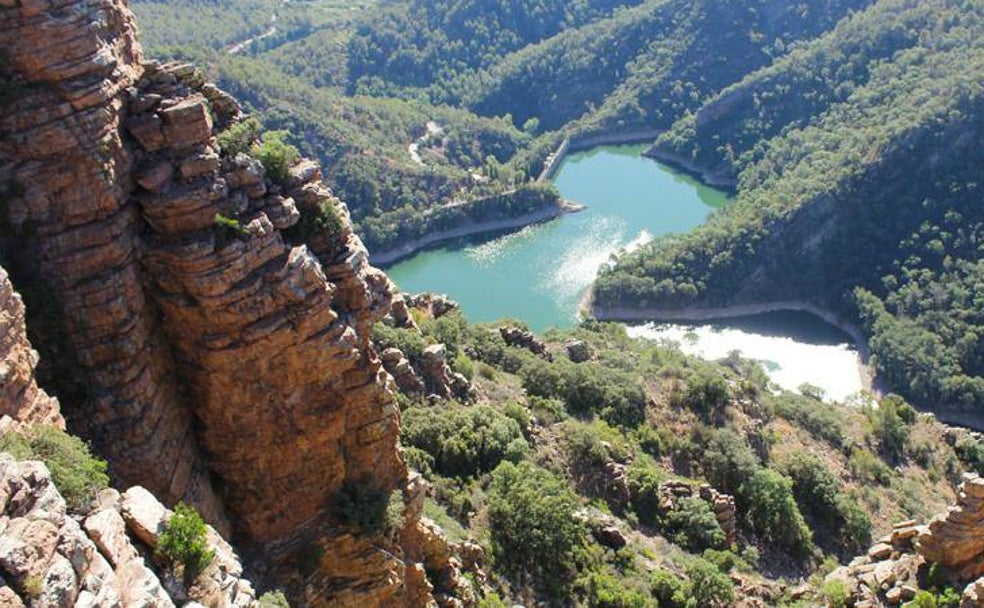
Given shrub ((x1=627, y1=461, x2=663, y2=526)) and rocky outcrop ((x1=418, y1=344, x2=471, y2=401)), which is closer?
shrub ((x1=627, y1=461, x2=663, y2=526))

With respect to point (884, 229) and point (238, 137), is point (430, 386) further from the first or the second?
point (884, 229)

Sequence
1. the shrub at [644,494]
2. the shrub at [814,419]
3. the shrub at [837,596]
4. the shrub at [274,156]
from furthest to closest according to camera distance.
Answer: the shrub at [814,419], the shrub at [644,494], the shrub at [837,596], the shrub at [274,156]

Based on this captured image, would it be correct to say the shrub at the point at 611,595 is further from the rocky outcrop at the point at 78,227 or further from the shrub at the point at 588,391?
the shrub at the point at 588,391

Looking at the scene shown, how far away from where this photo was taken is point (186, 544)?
647 inches

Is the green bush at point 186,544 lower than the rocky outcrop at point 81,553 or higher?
lower

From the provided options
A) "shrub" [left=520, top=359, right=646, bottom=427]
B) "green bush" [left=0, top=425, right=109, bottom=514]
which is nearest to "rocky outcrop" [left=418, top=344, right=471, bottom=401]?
"shrub" [left=520, top=359, right=646, bottom=427]

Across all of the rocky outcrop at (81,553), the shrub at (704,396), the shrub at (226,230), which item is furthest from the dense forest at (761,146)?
the rocky outcrop at (81,553)

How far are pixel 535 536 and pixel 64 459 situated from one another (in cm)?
2307

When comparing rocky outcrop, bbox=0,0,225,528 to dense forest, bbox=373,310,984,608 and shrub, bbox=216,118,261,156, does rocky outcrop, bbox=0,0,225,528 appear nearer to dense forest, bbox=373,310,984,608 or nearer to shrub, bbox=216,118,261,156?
shrub, bbox=216,118,261,156

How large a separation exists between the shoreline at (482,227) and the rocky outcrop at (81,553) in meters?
124

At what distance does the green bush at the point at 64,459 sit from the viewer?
15883mm

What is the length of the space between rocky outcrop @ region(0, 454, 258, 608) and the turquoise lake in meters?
99.3

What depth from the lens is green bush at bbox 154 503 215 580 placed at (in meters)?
16.2

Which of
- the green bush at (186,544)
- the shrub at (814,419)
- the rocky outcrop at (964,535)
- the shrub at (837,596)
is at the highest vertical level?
the green bush at (186,544)
